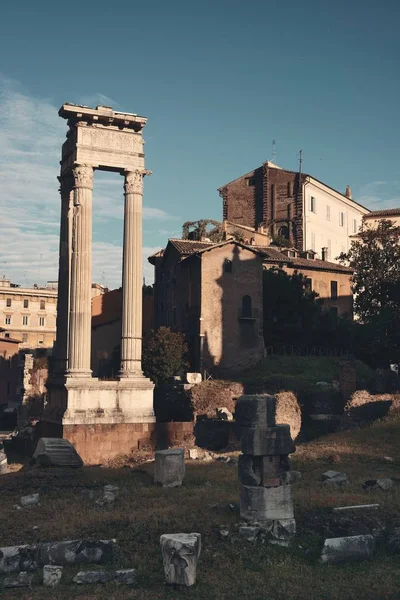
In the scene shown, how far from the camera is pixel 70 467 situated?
71.6ft

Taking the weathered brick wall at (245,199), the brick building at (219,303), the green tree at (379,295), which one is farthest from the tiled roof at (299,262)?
the weathered brick wall at (245,199)

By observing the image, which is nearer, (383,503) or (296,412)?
(383,503)

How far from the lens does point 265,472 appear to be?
1368cm

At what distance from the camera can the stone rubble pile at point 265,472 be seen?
13.4 m

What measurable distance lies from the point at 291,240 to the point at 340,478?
42218mm

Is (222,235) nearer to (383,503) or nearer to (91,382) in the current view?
(91,382)

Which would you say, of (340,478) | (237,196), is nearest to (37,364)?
(237,196)

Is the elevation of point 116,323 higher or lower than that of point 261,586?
higher

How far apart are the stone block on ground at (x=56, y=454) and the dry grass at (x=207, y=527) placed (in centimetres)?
66

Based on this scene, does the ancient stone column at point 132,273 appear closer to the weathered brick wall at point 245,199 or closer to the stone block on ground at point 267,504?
the stone block on ground at point 267,504

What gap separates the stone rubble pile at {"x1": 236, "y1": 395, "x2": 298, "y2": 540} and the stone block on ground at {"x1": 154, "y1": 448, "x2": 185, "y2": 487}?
16.4 feet

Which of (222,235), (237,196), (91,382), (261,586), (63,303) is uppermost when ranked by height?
(237,196)

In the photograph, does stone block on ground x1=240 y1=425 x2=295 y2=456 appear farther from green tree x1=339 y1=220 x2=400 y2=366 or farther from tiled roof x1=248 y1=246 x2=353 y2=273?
tiled roof x1=248 y1=246 x2=353 y2=273

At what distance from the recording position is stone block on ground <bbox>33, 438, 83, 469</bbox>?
851 inches
